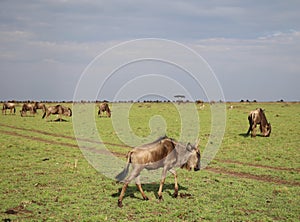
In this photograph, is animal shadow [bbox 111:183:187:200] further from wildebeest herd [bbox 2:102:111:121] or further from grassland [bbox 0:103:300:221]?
wildebeest herd [bbox 2:102:111:121]

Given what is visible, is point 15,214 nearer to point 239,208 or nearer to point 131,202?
point 131,202

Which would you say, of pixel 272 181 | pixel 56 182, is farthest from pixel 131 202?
pixel 272 181

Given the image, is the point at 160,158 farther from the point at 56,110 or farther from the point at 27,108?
the point at 27,108

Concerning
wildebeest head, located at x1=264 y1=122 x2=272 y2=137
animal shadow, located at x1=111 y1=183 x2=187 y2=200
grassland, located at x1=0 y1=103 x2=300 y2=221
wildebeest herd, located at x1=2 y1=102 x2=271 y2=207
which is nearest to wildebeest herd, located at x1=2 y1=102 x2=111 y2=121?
grassland, located at x1=0 y1=103 x2=300 y2=221

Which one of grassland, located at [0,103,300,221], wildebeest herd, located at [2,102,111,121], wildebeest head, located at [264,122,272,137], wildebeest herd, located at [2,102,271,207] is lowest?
grassland, located at [0,103,300,221]

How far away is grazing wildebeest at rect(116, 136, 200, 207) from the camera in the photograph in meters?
10.5

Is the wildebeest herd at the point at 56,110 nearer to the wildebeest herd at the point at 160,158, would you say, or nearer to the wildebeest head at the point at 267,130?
the wildebeest head at the point at 267,130

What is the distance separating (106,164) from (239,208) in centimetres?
902

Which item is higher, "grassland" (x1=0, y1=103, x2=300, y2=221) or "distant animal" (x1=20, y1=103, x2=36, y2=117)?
"distant animal" (x1=20, y1=103, x2=36, y2=117)

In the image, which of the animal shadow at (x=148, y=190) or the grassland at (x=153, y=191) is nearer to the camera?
the grassland at (x=153, y=191)

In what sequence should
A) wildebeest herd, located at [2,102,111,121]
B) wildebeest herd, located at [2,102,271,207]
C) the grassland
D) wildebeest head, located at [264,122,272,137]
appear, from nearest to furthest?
the grassland, wildebeest herd, located at [2,102,271,207], wildebeest head, located at [264,122,272,137], wildebeest herd, located at [2,102,111,121]

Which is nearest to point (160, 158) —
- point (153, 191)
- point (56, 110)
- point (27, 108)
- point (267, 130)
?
point (153, 191)

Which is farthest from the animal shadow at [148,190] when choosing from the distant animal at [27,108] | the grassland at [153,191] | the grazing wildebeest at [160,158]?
the distant animal at [27,108]

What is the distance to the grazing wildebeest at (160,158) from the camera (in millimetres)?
10461
